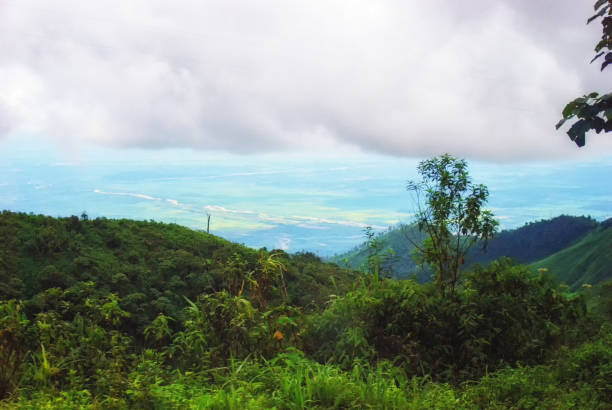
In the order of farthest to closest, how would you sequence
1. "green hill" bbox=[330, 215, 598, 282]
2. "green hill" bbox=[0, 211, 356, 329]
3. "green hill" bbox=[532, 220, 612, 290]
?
"green hill" bbox=[330, 215, 598, 282] < "green hill" bbox=[532, 220, 612, 290] < "green hill" bbox=[0, 211, 356, 329]

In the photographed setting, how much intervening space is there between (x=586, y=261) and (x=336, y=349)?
95.1ft

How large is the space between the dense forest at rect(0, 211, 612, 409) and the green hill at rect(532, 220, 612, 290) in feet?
66.9

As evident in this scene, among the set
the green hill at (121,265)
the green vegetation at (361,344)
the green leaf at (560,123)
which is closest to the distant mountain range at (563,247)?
the green hill at (121,265)

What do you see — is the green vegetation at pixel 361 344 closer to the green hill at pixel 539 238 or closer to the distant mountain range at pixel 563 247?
the distant mountain range at pixel 563 247

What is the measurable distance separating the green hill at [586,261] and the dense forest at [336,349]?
20.4 meters

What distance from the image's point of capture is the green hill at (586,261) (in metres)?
24.8

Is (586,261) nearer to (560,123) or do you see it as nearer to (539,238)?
(539,238)

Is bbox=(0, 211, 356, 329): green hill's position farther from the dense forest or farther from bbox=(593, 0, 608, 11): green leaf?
bbox=(593, 0, 608, 11): green leaf

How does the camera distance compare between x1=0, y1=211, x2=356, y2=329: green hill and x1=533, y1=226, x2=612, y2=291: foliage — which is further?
x1=533, y1=226, x2=612, y2=291: foliage

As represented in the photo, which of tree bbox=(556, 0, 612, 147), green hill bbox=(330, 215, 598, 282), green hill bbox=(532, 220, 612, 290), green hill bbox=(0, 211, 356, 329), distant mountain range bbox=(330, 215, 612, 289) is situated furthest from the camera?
green hill bbox=(330, 215, 598, 282)

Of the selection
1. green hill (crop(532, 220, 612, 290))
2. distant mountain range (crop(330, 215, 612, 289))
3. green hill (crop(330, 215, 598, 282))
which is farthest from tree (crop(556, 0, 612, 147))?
green hill (crop(330, 215, 598, 282))

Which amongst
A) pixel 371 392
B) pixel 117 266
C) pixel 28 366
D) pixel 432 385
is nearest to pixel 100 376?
pixel 28 366

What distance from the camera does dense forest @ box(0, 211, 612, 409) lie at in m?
2.89

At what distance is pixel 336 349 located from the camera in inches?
159
